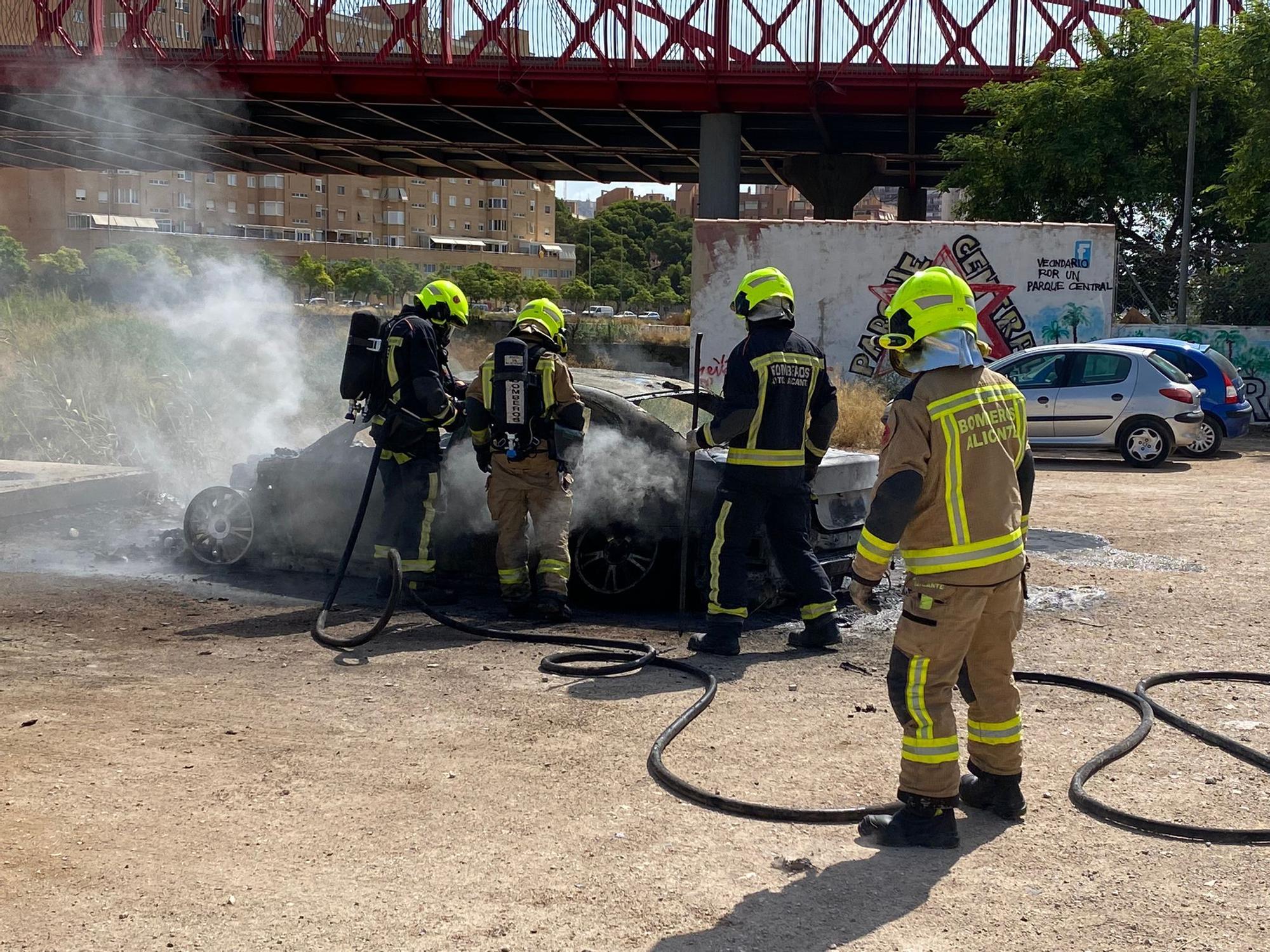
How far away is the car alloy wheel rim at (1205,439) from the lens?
16141mm

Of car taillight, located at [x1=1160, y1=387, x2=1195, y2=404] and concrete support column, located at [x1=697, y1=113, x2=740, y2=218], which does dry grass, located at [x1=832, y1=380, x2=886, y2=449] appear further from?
concrete support column, located at [x1=697, y1=113, x2=740, y2=218]

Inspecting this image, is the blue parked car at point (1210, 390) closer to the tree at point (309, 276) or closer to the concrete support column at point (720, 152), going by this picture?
the concrete support column at point (720, 152)

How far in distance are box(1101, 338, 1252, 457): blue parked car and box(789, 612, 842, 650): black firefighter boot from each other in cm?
1081

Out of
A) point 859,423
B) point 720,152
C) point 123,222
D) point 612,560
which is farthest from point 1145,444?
point 123,222

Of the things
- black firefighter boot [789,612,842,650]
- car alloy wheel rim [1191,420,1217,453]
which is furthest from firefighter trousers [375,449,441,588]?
car alloy wheel rim [1191,420,1217,453]

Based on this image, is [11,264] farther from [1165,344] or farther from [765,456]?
[765,456]

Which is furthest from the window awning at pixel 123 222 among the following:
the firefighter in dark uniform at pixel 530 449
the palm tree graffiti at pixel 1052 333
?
the firefighter in dark uniform at pixel 530 449

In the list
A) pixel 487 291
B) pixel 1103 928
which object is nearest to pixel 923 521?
pixel 1103 928

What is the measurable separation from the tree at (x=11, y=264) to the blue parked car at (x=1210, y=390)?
63.2ft

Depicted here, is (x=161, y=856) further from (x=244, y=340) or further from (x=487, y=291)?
(x=487, y=291)

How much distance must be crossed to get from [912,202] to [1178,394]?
22371 mm

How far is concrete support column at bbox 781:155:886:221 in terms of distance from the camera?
30.8 m

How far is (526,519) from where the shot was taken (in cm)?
747

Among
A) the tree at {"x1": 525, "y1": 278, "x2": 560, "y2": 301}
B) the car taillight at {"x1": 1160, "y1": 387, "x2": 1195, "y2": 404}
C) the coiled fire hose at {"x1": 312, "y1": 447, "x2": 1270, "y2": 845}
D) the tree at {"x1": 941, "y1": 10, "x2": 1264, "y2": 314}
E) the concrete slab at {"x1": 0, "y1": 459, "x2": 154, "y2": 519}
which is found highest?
the tree at {"x1": 941, "y1": 10, "x2": 1264, "y2": 314}
